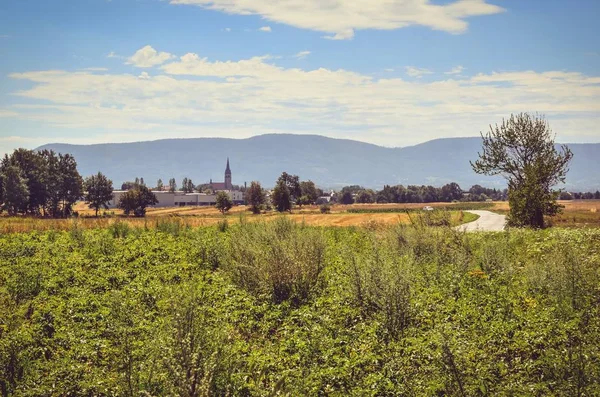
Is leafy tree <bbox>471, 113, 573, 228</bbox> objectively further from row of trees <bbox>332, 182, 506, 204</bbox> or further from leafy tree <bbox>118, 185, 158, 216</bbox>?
row of trees <bbox>332, 182, 506, 204</bbox>

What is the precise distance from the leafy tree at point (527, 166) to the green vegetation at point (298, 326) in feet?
67.2

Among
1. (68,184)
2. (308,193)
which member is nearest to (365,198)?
(308,193)

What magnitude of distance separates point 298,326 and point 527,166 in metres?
30.8

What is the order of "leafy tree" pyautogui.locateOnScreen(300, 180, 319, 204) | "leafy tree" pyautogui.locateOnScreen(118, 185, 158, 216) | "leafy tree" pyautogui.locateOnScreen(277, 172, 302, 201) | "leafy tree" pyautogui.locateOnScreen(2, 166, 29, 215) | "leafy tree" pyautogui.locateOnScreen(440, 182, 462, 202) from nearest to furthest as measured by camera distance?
1. "leafy tree" pyautogui.locateOnScreen(2, 166, 29, 215)
2. "leafy tree" pyautogui.locateOnScreen(118, 185, 158, 216)
3. "leafy tree" pyautogui.locateOnScreen(277, 172, 302, 201)
4. "leafy tree" pyautogui.locateOnScreen(300, 180, 319, 204)
5. "leafy tree" pyautogui.locateOnScreen(440, 182, 462, 202)

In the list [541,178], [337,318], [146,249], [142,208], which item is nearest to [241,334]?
[337,318]

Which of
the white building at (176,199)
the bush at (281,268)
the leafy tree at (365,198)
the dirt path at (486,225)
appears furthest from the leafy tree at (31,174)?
the leafy tree at (365,198)

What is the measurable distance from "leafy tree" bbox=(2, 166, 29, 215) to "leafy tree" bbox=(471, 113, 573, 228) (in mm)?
63491

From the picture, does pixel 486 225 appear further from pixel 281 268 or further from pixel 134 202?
pixel 134 202

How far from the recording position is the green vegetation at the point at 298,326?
777 centimetres

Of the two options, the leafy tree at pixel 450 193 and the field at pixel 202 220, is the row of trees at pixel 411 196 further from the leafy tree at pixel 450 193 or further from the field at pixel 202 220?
the field at pixel 202 220

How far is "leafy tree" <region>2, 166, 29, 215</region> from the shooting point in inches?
2820

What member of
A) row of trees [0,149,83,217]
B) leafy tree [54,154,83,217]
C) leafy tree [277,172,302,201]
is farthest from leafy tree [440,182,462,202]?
row of trees [0,149,83,217]

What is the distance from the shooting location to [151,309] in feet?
37.3

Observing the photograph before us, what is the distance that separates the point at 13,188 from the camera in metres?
71.9
